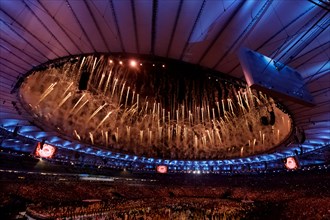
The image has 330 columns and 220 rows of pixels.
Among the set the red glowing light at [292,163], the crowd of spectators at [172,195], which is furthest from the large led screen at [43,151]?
the red glowing light at [292,163]

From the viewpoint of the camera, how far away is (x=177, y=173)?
3531 cm

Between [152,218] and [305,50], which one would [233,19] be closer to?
[305,50]

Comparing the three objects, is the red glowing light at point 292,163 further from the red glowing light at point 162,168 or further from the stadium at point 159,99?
the red glowing light at point 162,168

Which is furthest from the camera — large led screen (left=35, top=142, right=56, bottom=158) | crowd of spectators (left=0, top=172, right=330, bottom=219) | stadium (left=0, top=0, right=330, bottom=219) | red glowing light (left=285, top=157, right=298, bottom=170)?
crowd of spectators (left=0, top=172, right=330, bottom=219)

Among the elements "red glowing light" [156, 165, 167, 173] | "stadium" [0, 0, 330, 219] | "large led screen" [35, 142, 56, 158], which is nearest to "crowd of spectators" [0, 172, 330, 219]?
"stadium" [0, 0, 330, 219]

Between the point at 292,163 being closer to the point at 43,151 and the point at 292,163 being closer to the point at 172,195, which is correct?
the point at 43,151

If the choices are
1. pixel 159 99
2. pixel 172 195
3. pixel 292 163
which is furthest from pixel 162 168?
pixel 292 163

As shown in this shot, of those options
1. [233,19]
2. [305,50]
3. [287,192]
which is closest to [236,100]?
[305,50]

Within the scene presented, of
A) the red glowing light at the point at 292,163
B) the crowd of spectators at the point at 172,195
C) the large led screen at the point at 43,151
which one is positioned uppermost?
the large led screen at the point at 43,151

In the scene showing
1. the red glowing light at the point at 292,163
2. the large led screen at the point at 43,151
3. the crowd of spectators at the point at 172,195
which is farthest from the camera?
the crowd of spectators at the point at 172,195

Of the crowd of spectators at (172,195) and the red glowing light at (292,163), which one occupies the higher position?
the red glowing light at (292,163)

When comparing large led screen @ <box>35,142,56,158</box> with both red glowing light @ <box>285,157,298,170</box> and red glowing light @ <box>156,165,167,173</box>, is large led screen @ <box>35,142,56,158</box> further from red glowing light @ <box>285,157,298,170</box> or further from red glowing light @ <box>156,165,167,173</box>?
red glowing light @ <box>285,157,298,170</box>

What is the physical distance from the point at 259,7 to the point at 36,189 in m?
23.5

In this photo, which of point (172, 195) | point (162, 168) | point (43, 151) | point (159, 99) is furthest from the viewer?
point (172, 195)
